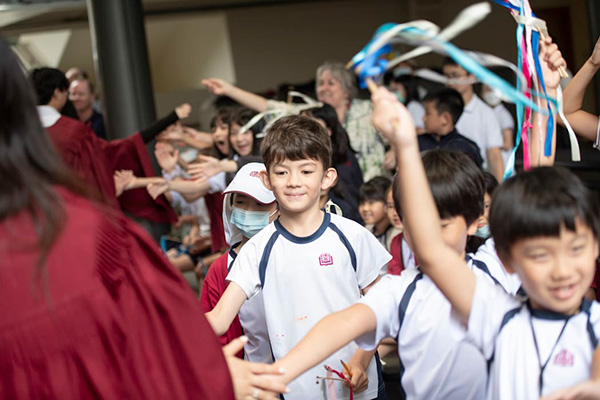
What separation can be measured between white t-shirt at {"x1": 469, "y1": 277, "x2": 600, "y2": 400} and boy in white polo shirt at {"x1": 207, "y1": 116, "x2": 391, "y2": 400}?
0.73 meters

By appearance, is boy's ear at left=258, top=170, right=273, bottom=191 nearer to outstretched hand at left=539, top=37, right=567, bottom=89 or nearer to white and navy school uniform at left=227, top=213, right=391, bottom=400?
white and navy school uniform at left=227, top=213, right=391, bottom=400

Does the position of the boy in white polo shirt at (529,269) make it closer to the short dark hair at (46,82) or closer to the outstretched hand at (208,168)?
the outstretched hand at (208,168)

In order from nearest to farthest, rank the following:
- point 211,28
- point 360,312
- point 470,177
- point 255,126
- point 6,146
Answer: point 6,146 < point 360,312 < point 470,177 < point 255,126 < point 211,28

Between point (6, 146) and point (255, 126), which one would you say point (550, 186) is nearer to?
point (6, 146)

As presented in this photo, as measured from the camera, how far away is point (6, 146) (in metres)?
1.46

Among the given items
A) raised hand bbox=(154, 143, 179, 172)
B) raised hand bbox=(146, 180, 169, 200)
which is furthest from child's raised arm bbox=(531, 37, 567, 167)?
raised hand bbox=(154, 143, 179, 172)

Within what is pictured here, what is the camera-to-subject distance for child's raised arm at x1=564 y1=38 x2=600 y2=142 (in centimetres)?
272

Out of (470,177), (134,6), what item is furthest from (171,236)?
(470,177)

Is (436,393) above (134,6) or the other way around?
the other way around

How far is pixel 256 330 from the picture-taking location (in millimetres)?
2678

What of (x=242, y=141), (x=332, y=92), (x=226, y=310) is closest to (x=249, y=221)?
(x=226, y=310)

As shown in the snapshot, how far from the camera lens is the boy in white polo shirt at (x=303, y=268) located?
244cm

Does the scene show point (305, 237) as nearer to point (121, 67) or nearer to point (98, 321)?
point (98, 321)

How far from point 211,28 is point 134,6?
5.27 metres
